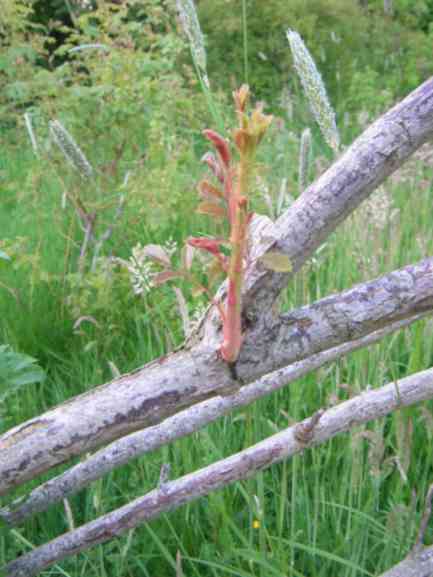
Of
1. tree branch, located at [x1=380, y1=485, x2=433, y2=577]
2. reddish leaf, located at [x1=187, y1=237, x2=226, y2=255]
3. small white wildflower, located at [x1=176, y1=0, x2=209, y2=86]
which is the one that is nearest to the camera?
reddish leaf, located at [x1=187, y1=237, x2=226, y2=255]

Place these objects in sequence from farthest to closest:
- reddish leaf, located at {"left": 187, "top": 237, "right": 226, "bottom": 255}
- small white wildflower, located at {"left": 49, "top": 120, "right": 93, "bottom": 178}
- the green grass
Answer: small white wildflower, located at {"left": 49, "top": 120, "right": 93, "bottom": 178}
the green grass
reddish leaf, located at {"left": 187, "top": 237, "right": 226, "bottom": 255}

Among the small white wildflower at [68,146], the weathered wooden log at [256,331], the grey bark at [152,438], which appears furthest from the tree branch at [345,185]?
the small white wildflower at [68,146]

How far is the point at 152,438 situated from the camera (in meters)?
1.16

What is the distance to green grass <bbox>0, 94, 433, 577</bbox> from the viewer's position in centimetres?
130

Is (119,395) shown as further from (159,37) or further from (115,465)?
(159,37)

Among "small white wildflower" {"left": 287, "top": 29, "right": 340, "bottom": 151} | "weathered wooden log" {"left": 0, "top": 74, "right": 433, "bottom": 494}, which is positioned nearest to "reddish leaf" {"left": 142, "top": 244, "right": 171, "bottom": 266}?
"weathered wooden log" {"left": 0, "top": 74, "right": 433, "bottom": 494}

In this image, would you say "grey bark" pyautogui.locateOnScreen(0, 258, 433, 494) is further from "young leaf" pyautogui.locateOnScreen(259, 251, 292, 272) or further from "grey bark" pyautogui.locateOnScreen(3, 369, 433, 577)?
"grey bark" pyautogui.locateOnScreen(3, 369, 433, 577)

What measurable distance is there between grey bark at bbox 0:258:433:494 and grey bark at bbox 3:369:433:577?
1.44 ft

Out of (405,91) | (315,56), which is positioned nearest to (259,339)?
(315,56)

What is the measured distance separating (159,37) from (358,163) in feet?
8.62

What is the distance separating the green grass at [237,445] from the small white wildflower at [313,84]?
16.5 inches

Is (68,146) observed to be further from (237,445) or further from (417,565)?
(417,565)

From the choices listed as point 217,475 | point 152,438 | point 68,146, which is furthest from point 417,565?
point 68,146

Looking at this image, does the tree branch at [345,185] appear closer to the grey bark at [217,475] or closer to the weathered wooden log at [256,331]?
the weathered wooden log at [256,331]
